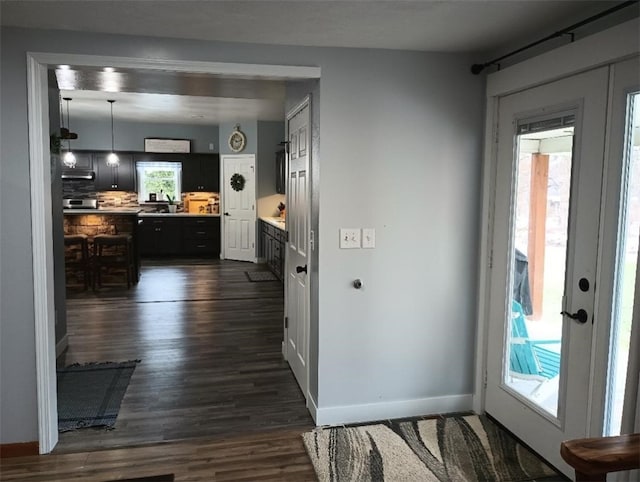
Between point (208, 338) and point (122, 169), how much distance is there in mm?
6288

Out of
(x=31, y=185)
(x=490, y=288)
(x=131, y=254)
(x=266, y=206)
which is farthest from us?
(x=266, y=206)

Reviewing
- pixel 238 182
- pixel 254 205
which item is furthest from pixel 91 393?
pixel 238 182

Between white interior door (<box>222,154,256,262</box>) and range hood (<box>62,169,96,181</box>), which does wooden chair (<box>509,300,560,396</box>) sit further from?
range hood (<box>62,169,96,181</box>)

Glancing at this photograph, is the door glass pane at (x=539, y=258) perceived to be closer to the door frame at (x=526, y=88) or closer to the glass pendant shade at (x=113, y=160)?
the door frame at (x=526, y=88)

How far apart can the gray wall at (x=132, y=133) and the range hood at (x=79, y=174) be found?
471mm

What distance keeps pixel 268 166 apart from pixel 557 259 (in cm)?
753

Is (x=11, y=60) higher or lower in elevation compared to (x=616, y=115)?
higher

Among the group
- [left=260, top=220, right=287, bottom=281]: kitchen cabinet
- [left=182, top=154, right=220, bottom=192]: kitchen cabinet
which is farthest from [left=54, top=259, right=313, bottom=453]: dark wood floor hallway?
[left=182, top=154, right=220, bottom=192]: kitchen cabinet

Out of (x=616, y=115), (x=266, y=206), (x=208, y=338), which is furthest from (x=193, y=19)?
(x=266, y=206)

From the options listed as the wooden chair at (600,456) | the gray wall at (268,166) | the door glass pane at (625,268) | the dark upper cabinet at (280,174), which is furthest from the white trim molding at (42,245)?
the gray wall at (268,166)

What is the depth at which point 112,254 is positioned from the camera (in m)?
7.39

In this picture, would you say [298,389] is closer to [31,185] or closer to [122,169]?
[31,185]

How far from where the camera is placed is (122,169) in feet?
33.3

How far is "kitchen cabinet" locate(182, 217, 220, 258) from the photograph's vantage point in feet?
33.6
